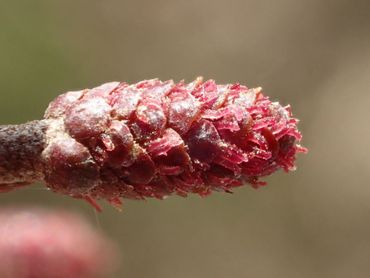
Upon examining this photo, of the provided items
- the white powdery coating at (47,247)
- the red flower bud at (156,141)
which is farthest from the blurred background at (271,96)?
the red flower bud at (156,141)

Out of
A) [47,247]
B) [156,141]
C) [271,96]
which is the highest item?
[271,96]

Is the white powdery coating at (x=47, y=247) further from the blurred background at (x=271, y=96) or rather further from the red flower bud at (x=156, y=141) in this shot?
the blurred background at (x=271, y=96)

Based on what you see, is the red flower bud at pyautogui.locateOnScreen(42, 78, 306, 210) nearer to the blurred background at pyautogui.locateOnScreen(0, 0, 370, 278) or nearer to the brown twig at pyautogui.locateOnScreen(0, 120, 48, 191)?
the brown twig at pyautogui.locateOnScreen(0, 120, 48, 191)

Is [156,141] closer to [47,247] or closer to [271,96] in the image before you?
[47,247]

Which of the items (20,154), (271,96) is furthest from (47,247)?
(271,96)

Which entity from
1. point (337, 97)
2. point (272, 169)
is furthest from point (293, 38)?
point (272, 169)

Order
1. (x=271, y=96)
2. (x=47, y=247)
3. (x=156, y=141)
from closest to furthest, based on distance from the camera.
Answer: (x=156, y=141)
(x=47, y=247)
(x=271, y=96)
